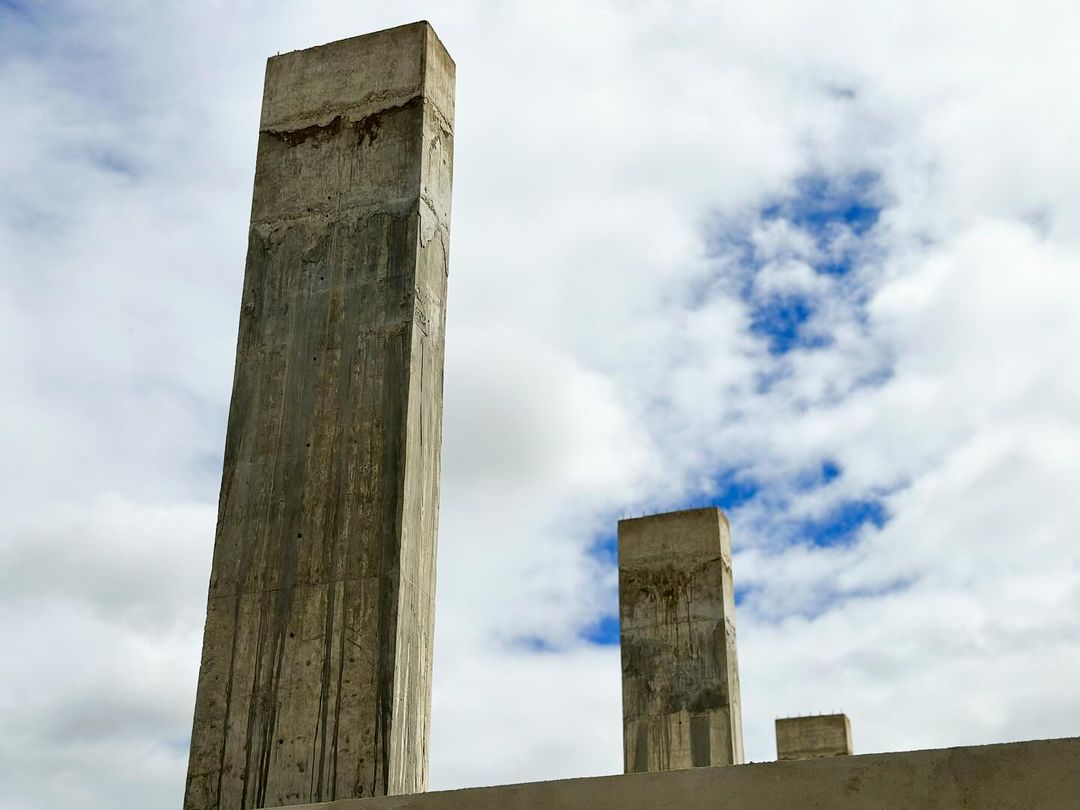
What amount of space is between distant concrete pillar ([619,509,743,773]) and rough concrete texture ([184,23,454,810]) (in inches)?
286

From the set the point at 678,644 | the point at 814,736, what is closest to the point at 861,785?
the point at 678,644

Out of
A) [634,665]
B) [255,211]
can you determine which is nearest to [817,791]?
[255,211]

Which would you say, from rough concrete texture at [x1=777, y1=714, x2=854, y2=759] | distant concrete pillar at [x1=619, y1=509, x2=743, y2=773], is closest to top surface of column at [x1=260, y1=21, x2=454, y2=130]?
distant concrete pillar at [x1=619, y1=509, x2=743, y2=773]

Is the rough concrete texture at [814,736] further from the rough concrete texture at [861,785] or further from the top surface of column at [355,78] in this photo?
the rough concrete texture at [861,785]

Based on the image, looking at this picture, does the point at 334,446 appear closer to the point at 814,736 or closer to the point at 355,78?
the point at 355,78

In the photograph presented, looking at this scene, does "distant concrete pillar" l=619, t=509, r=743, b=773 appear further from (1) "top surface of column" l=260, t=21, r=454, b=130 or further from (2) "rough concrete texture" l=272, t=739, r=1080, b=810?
(2) "rough concrete texture" l=272, t=739, r=1080, b=810

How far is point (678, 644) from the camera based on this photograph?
42.6ft

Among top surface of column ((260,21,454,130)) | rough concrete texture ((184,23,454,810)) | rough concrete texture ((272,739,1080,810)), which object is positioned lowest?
rough concrete texture ((272,739,1080,810))

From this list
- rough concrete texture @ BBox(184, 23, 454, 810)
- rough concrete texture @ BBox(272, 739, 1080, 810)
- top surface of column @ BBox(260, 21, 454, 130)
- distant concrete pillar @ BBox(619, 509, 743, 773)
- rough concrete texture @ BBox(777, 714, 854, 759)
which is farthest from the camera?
rough concrete texture @ BBox(777, 714, 854, 759)

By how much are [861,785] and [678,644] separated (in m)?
9.63

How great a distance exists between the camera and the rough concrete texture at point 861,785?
335cm

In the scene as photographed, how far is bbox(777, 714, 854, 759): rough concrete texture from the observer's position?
20.9 meters

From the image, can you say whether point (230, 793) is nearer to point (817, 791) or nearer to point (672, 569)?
point (817, 791)

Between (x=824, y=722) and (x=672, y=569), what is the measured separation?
938 cm
